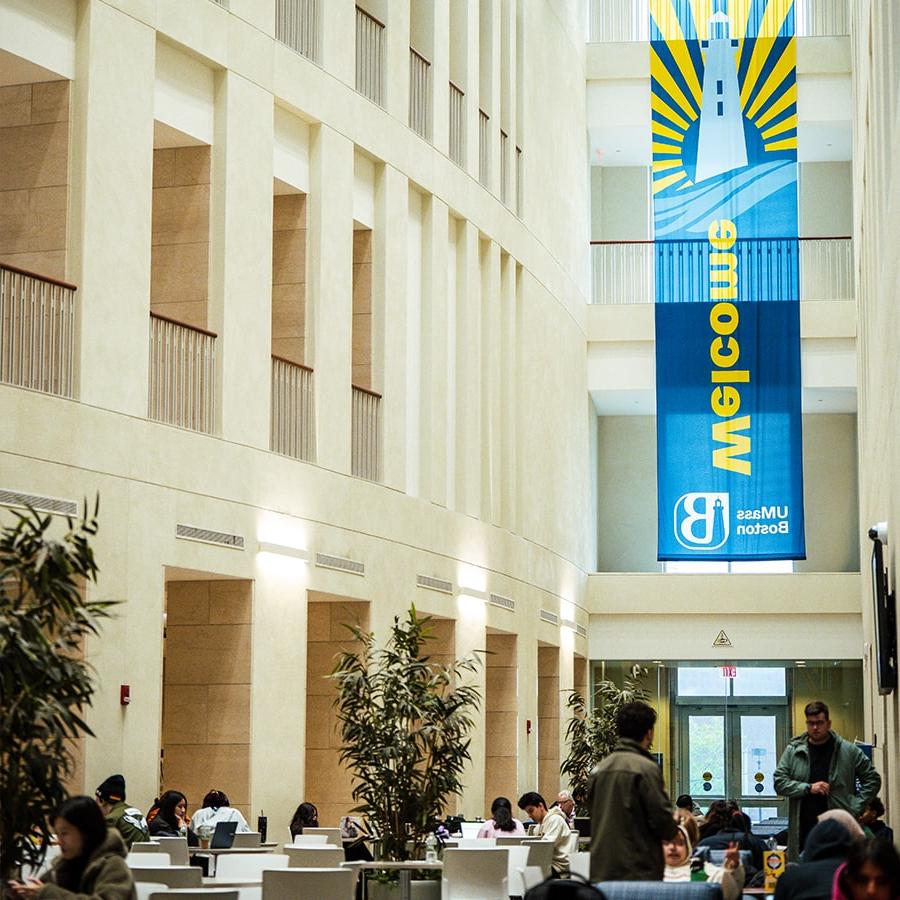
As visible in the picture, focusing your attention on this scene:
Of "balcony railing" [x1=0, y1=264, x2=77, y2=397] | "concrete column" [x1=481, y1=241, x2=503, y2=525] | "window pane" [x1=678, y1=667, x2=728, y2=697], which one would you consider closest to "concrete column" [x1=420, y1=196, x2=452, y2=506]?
"concrete column" [x1=481, y1=241, x2=503, y2=525]

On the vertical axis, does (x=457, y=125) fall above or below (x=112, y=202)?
above

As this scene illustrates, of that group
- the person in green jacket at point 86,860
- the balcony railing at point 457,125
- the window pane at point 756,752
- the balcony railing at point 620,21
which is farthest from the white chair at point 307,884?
the balcony railing at point 620,21

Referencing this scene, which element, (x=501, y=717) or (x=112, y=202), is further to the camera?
(x=501, y=717)

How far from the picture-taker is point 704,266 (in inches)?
1150

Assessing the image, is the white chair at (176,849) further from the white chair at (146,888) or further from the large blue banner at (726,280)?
the large blue banner at (726,280)

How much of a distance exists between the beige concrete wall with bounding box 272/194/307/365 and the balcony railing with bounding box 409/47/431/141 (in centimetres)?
308

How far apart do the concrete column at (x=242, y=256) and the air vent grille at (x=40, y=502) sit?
2729 mm

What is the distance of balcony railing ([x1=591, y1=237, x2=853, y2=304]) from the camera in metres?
29.2

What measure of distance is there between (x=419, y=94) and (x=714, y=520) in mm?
10282

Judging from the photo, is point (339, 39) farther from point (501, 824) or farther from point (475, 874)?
point (475, 874)

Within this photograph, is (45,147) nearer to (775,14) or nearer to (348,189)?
(348,189)

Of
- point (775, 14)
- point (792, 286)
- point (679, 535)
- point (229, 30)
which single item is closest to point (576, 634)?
point (679, 535)

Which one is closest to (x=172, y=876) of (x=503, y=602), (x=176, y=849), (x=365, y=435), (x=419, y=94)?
(x=176, y=849)

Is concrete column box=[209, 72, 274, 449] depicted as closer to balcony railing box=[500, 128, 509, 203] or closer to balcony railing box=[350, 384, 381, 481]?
balcony railing box=[350, 384, 381, 481]
